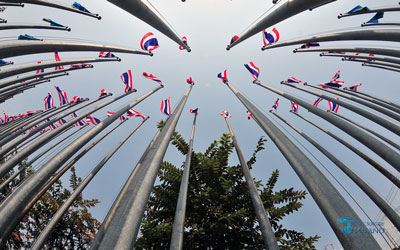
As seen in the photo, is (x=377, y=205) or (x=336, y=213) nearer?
(x=336, y=213)

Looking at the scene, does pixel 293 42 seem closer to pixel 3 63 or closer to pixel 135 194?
pixel 135 194

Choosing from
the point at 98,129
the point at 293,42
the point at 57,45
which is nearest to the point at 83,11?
the point at 57,45

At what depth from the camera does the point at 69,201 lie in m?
8.61

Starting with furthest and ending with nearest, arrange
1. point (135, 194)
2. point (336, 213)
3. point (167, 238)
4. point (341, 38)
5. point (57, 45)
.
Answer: point (341, 38), point (167, 238), point (57, 45), point (135, 194), point (336, 213)

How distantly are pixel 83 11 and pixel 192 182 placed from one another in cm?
932

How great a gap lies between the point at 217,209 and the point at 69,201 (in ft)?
21.1

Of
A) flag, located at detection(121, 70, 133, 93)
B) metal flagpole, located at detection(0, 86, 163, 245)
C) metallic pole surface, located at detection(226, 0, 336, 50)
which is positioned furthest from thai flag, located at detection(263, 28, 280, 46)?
metal flagpole, located at detection(0, 86, 163, 245)

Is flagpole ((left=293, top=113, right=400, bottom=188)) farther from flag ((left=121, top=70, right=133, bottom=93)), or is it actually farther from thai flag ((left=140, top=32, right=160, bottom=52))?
flag ((left=121, top=70, right=133, bottom=93))

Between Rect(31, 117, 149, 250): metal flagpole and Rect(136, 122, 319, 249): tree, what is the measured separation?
3.37 meters

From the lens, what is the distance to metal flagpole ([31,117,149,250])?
7.36m

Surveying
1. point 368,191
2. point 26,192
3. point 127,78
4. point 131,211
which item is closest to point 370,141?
point 368,191

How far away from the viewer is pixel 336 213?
11.1 ft

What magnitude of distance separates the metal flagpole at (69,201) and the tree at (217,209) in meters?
3.37

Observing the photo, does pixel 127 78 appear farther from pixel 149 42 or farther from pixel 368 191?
pixel 368 191
